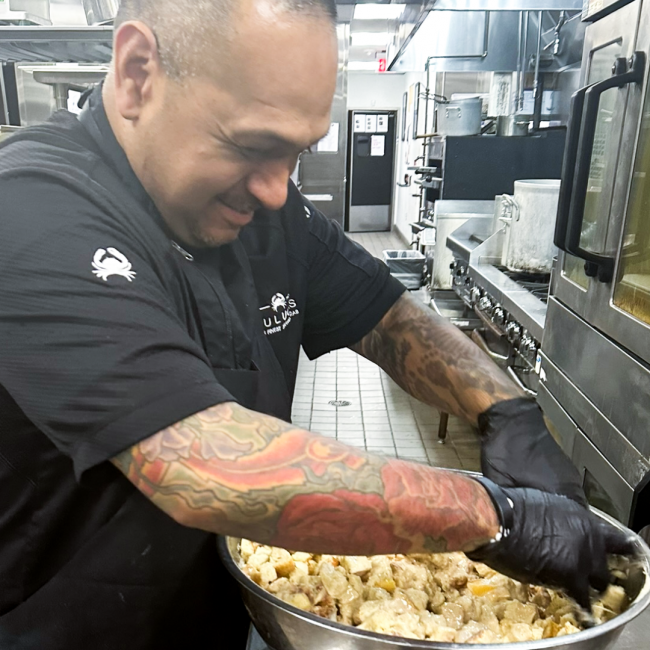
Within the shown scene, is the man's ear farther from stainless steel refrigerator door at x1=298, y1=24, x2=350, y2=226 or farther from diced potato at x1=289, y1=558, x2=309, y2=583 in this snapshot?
stainless steel refrigerator door at x1=298, y1=24, x2=350, y2=226

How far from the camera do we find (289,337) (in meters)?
1.34

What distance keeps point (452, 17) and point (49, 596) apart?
13.1 feet

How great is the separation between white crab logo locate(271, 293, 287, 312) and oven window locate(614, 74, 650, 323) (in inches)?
33.2

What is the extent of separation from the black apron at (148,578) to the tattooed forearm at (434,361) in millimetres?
472

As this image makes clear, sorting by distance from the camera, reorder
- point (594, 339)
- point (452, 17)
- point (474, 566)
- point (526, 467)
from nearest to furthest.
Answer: point (474, 566)
point (526, 467)
point (594, 339)
point (452, 17)

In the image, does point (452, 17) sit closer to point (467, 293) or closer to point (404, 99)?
point (467, 293)

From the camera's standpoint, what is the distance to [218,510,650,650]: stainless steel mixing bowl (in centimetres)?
70

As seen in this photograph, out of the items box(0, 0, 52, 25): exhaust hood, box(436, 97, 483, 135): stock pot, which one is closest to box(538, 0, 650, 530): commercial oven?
box(0, 0, 52, 25): exhaust hood

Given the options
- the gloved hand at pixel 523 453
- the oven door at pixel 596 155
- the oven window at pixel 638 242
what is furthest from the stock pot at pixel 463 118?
the gloved hand at pixel 523 453

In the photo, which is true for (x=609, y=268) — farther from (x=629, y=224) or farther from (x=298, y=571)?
(x=298, y=571)

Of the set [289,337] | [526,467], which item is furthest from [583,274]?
[289,337]

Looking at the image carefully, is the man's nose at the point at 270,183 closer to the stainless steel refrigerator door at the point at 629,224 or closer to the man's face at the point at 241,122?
the man's face at the point at 241,122

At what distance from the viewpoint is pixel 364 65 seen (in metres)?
11.6

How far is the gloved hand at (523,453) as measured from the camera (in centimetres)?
114
